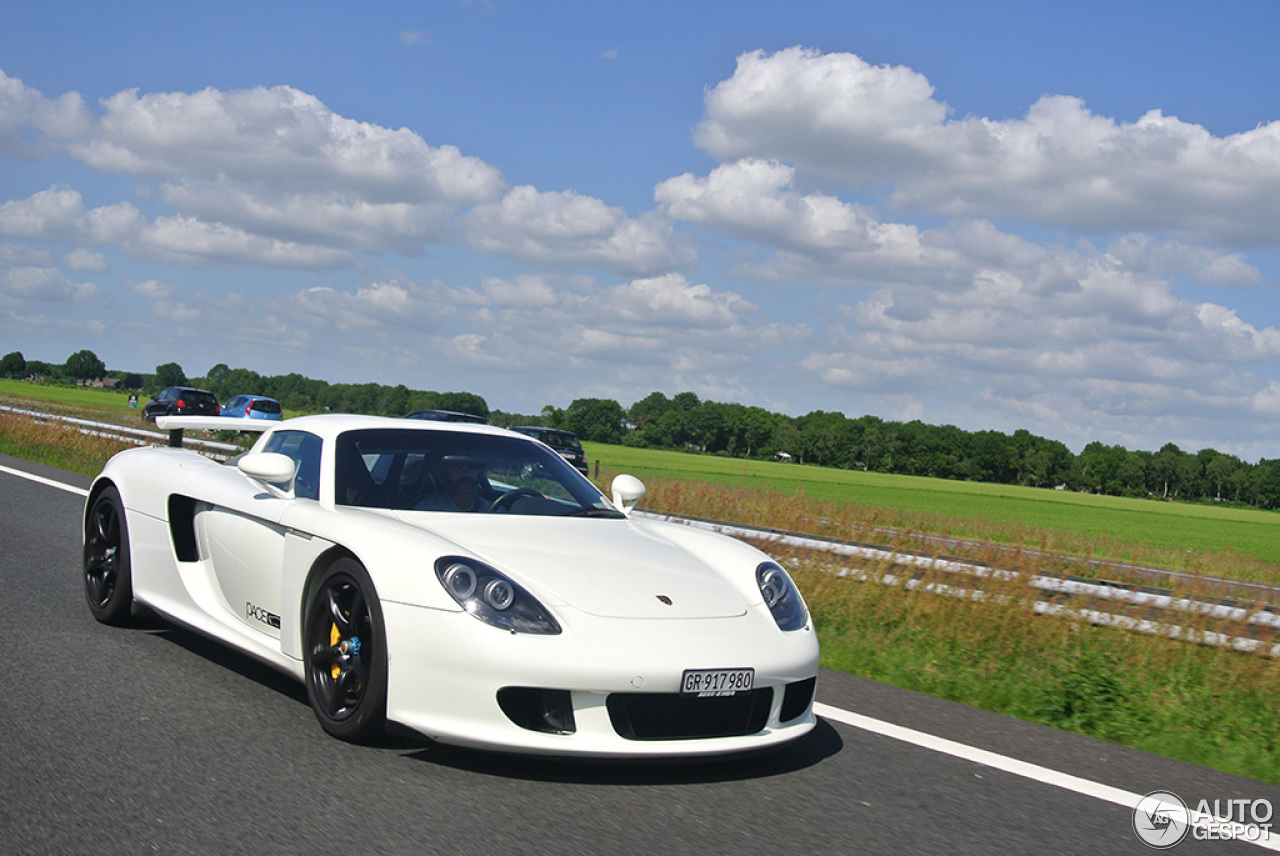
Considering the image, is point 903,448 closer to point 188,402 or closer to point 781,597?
point 188,402

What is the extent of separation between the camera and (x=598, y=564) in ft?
14.2

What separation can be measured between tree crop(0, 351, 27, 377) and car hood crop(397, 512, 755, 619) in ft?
549

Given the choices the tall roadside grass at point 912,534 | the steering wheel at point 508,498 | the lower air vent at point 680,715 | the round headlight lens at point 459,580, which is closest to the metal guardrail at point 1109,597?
the tall roadside grass at point 912,534

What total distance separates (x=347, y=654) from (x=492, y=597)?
2.30 ft

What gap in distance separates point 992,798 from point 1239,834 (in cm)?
80

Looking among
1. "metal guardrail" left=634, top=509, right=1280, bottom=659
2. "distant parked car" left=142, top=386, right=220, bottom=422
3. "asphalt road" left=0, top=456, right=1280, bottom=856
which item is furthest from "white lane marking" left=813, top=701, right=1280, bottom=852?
"distant parked car" left=142, top=386, right=220, bottom=422

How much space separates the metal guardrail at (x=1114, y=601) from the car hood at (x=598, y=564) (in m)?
3.56

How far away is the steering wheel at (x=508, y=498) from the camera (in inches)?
198

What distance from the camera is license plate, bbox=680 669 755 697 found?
3818 mm

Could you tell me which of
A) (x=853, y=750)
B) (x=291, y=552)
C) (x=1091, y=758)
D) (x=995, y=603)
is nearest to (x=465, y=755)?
(x=291, y=552)

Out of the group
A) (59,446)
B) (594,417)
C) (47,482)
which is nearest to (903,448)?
(594,417)

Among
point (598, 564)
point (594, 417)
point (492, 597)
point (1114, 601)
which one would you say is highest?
point (594, 417)

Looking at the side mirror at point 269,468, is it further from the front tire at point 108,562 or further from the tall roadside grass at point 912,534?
the tall roadside grass at point 912,534

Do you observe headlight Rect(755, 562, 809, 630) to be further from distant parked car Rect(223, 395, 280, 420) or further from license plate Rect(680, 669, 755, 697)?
distant parked car Rect(223, 395, 280, 420)
